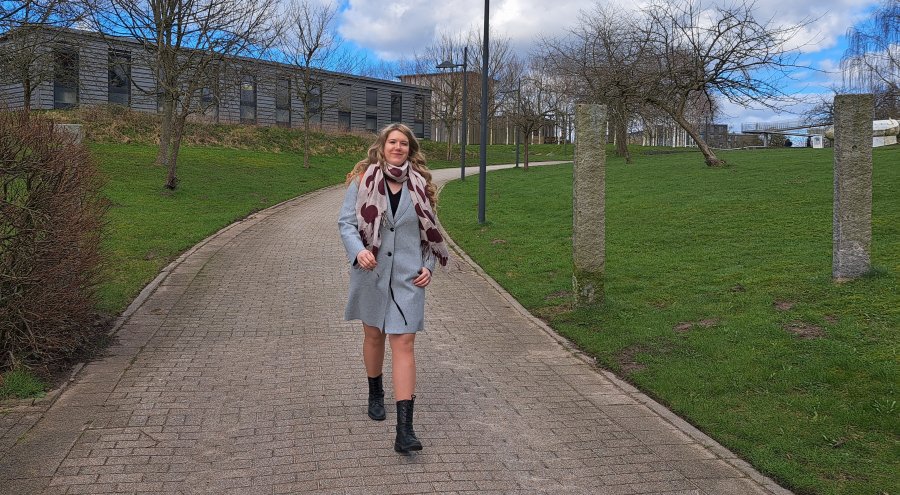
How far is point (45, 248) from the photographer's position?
18.5ft

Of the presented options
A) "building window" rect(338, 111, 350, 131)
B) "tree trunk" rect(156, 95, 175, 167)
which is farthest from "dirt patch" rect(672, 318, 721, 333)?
Result: "building window" rect(338, 111, 350, 131)

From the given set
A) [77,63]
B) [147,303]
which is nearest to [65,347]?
[147,303]

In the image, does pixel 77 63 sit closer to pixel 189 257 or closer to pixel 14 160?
pixel 189 257

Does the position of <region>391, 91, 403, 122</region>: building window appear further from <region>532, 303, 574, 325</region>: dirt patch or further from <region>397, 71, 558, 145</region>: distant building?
<region>532, 303, 574, 325</region>: dirt patch

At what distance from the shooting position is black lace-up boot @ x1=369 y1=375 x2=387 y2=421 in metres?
4.98

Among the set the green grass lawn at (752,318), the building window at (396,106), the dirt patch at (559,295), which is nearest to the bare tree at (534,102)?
the building window at (396,106)

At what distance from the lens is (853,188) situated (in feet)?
25.3

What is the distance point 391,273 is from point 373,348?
61cm

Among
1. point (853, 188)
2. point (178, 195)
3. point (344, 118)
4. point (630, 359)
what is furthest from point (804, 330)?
point (344, 118)

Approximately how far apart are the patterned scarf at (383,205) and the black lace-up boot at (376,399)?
972 millimetres

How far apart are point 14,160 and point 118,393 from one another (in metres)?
1.83

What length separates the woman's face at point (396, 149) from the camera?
15.0 feet

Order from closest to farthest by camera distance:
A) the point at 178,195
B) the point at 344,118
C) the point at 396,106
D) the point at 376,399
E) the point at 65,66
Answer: the point at 376,399, the point at 178,195, the point at 65,66, the point at 344,118, the point at 396,106

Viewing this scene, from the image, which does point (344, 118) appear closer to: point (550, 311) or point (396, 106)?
point (396, 106)
